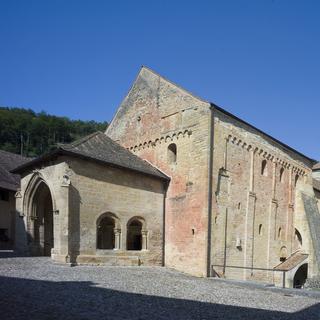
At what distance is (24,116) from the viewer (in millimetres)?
75312

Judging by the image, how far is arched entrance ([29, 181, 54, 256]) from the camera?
18.1 metres

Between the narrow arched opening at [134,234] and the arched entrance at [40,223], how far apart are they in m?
4.11

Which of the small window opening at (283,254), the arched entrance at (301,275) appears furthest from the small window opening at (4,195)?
the arched entrance at (301,275)

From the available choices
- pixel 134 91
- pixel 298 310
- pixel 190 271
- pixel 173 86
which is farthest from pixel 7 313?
pixel 134 91

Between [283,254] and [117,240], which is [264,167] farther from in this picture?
[117,240]

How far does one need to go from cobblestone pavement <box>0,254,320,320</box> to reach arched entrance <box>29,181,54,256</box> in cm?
446

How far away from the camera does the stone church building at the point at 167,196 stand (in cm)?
1564

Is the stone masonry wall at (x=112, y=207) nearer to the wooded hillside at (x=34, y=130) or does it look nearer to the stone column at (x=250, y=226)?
the stone column at (x=250, y=226)

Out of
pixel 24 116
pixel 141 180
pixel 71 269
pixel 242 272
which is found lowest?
pixel 242 272

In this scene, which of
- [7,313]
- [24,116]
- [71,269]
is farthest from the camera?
[24,116]

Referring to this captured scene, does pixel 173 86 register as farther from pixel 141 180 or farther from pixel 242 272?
pixel 242 272

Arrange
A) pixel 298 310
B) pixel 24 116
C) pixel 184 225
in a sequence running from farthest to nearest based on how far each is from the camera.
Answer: pixel 24 116, pixel 184 225, pixel 298 310

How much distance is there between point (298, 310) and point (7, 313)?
7.05 meters

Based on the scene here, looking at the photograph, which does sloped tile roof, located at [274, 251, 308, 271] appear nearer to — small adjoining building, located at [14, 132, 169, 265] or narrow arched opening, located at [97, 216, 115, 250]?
small adjoining building, located at [14, 132, 169, 265]
